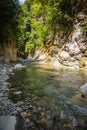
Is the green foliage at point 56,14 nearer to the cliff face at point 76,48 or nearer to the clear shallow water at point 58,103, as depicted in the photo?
the cliff face at point 76,48

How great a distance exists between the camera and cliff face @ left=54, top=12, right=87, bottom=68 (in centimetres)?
1950

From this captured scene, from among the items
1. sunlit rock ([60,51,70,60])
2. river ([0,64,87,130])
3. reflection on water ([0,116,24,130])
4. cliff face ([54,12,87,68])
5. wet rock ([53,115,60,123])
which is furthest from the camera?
sunlit rock ([60,51,70,60])

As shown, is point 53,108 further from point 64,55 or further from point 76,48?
point 64,55

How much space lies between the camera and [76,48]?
20.3 meters

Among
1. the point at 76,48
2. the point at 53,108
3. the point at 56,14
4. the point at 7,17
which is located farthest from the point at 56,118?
the point at 56,14

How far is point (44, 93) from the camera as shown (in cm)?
795

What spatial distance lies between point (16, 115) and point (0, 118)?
459 mm

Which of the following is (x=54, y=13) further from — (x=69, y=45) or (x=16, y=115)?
(x=16, y=115)

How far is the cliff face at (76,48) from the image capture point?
768 inches

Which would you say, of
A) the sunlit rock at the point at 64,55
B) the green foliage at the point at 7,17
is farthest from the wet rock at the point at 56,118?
the green foliage at the point at 7,17

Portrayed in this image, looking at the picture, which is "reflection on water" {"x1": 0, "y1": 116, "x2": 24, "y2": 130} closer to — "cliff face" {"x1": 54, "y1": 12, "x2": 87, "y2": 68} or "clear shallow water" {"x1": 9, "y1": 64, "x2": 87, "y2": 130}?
"clear shallow water" {"x1": 9, "y1": 64, "x2": 87, "y2": 130}

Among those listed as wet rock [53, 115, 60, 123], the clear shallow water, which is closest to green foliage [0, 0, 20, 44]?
the clear shallow water

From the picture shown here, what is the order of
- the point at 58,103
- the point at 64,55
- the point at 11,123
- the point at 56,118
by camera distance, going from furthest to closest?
the point at 64,55, the point at 58,103, the point at 56,118, the point at 11,123

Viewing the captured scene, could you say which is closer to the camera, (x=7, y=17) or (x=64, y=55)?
(x=64, y=55)
